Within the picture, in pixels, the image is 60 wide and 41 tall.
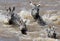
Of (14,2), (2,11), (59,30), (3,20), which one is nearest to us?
(59,30)

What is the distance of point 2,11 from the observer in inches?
640

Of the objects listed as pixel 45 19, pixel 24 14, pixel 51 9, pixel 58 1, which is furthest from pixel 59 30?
pixel 58 1

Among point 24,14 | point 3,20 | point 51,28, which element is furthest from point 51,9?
point 51,28

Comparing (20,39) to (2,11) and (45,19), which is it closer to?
(45,19)

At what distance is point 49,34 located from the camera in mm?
11602

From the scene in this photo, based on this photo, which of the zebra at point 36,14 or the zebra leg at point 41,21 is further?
the zebra at point 36,14

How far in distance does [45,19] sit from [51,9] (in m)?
2.27

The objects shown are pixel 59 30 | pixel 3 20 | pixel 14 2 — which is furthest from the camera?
pixel 14 2

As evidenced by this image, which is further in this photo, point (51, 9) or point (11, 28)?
point (51, 9)

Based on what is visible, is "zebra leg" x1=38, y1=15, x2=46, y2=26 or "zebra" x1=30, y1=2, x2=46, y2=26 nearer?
"zebra leg" x1=38, y1=15, x2=46, y2=26

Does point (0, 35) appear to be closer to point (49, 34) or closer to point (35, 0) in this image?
point (49, 34)

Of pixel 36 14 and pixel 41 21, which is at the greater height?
pixel 36 14

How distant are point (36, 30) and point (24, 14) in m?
2.38

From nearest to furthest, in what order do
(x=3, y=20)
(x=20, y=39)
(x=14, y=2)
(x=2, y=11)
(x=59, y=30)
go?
(x=20, y=39) < (x=59, y=30) < (x=3, y=20) < (x=2, y=11) < (x=14, y=2)
